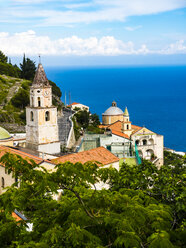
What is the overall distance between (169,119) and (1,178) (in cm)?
8598

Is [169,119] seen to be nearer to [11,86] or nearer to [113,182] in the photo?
[11,86]

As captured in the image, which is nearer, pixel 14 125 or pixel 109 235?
pixel 109 235

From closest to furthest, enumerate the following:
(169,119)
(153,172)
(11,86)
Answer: (153,172), (11,86), (169,119)

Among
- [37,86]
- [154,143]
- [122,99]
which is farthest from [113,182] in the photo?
[122,99]

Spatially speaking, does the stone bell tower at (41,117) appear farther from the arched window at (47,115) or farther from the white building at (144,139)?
the white building at (144,139)

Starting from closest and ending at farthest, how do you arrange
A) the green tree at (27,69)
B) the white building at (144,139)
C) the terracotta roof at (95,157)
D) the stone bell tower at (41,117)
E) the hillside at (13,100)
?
the terracotta roof at (95,157)
the stone bell tower at (41,117)
the white building at (144,139)
the hillside at (13,100)
the green tree at (27,69)

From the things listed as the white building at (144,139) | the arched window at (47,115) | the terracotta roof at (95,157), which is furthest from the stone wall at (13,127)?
the terracotta roof at (95,157)

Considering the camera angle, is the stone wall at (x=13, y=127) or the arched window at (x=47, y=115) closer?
the arched window at (x=47, y=115)

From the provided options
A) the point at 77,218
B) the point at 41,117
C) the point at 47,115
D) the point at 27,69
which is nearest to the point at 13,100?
the point at 27,69

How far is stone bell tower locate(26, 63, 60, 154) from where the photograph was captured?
25625mm

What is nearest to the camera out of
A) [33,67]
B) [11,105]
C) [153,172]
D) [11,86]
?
[153,172]

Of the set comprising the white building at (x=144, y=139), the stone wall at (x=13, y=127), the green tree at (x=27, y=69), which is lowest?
the white building at (x=144, y=139)

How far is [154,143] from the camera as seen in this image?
1654 inches

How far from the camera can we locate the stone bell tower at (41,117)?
1009 inches
